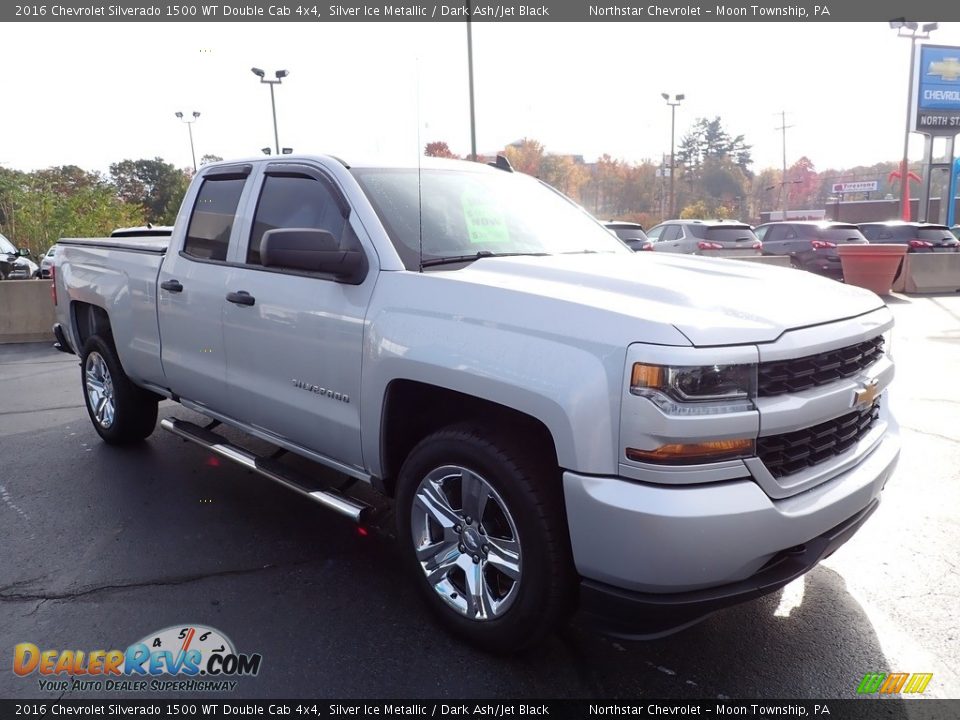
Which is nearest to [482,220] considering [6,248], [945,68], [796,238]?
[6,248]

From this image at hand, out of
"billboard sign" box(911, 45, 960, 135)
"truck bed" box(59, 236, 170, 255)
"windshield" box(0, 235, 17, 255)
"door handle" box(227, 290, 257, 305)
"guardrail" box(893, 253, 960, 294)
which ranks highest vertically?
"billboard sign" box(911, 45, 960, 135)

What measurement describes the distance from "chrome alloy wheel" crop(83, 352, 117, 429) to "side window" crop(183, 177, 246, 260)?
168cm

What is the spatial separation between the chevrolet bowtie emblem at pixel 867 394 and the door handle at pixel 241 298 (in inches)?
113

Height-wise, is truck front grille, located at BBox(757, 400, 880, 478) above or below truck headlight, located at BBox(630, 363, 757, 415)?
below

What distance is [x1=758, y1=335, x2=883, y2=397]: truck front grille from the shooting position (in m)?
2.45

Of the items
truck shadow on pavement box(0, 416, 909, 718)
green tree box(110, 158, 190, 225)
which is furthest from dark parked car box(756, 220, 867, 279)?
green tree box(110, 158, 190, 225)

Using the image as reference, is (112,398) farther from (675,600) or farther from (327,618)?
(675,600)

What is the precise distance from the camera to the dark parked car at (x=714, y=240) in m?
18.0

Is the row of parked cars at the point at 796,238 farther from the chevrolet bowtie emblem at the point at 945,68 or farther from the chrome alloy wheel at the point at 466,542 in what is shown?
the chevrolet bowtie emblem at the point at 945,68

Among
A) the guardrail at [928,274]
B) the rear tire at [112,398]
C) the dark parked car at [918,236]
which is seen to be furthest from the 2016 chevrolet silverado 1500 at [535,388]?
the dark parked car at [918,236]

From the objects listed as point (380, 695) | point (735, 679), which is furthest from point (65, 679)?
point (735, 679)

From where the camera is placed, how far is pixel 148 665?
115 inches

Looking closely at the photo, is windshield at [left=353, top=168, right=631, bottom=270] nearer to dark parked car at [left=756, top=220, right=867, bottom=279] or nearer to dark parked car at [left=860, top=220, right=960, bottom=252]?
dark parked car at [left=756, top=220, right=867, bottom=279]

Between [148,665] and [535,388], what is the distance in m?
1.94
